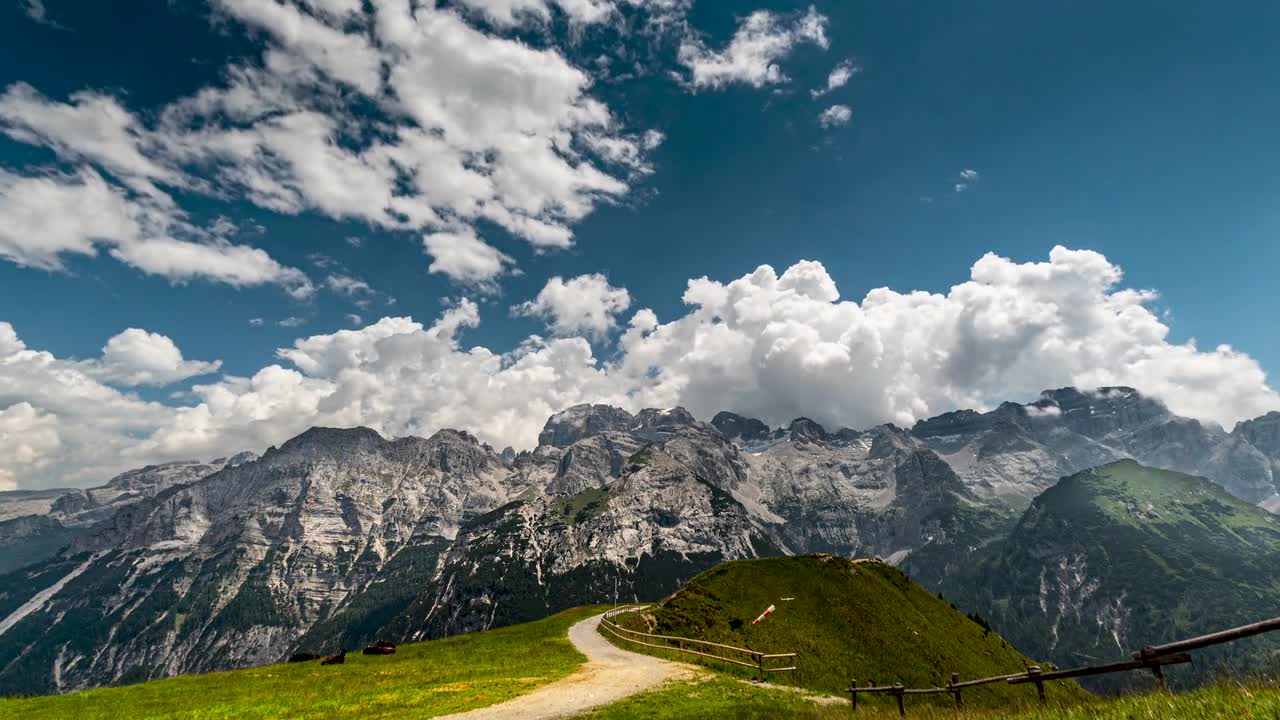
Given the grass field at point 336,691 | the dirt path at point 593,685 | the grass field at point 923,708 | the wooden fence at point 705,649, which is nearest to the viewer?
the grass field at point 923,708

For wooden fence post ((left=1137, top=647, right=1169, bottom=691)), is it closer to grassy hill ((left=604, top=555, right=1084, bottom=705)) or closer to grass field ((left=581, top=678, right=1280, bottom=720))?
grass field ((left=581, top=678, right=1280, bottom=720))

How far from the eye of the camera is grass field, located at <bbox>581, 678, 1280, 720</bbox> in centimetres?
1275

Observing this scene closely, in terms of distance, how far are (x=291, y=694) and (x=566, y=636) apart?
3881 centimetres

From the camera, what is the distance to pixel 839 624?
85.7 metres

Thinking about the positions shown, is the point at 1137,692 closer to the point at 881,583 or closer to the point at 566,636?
the point at 566,636

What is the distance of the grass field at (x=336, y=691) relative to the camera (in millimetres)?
33656

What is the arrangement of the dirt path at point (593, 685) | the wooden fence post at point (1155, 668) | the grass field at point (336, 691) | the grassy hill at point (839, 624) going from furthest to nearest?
the grassy hill at point (839, 624)
the grass field at point (336, 691)
the dirt path at point (593, 685)
the wooden fence post at point (1155, 668)

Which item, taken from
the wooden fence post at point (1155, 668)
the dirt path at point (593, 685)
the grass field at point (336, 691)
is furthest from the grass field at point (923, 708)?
the grass field at point (336, 691)

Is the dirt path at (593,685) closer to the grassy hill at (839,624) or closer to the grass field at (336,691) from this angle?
the grass field at (336,691)

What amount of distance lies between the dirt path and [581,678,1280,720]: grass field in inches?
73.2

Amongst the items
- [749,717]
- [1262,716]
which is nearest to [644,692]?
[749,717]

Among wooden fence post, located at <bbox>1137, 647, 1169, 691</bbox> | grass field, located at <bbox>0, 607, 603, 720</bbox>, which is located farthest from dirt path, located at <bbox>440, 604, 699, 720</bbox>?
wooden fence post, located at <bbox>1137, 647, 1169, 691</bbox>

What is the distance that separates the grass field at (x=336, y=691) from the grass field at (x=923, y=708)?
9.54 meters

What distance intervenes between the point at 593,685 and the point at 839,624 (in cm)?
5740
